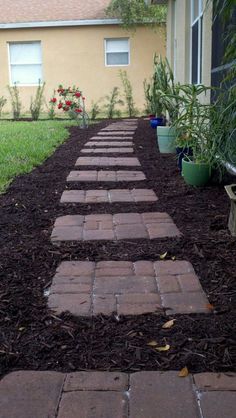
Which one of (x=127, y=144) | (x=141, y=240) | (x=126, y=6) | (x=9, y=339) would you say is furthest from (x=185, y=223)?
(x=126, y=6)

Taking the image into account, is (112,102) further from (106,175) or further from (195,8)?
(106,175)

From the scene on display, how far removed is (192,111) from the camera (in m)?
4.86

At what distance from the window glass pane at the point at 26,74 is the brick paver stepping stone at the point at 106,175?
1263 centimetres

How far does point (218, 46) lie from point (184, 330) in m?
4.11

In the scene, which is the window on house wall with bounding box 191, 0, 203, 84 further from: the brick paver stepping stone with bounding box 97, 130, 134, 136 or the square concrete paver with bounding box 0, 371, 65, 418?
the square concrete paver with bounding box 0, 371, 65, 418

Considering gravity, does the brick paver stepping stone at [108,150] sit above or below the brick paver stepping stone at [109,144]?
below

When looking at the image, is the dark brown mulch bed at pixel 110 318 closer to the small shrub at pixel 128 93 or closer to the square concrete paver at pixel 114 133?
the square concrete paver at pixel 114 133

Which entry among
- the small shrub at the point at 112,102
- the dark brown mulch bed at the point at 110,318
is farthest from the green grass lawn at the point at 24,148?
the small shrub at the point at 112,102

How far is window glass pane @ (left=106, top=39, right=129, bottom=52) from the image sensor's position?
54.6 feet

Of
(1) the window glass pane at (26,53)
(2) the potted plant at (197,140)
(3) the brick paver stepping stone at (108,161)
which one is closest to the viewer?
(2) the potted plant at (197,140)

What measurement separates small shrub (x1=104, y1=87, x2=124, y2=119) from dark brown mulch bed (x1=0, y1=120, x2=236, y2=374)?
35.2 feet

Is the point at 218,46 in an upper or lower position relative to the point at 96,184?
upper

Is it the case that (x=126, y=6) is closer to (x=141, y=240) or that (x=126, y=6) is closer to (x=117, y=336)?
(x=141, y=240)

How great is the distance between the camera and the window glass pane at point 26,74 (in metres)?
17.4
